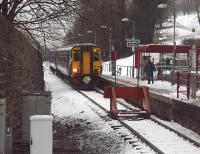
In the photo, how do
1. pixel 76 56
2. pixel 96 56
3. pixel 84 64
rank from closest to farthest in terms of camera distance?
pixel 76 56 < pixel 84 64 < pixel 96 56

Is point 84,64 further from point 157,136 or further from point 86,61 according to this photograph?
point 157,136

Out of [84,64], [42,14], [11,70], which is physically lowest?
[84,64]

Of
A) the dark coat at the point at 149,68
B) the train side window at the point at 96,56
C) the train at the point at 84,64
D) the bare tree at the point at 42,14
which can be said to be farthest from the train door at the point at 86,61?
the bare tree at the point at 42,14

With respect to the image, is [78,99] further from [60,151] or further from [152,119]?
[60,151]

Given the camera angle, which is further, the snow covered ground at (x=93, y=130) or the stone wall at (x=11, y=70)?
the snow covered ground at (x=93, y=130)

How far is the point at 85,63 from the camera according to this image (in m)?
37.1

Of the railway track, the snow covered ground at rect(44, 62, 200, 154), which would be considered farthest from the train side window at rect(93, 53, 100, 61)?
the railway track

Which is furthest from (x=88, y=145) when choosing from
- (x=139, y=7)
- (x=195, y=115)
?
(x=139, y=7)

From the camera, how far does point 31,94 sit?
455 inches

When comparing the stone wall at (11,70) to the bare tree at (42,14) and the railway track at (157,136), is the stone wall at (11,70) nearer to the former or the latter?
the bare tree at (42,14)

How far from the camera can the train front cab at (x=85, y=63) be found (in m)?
36.6

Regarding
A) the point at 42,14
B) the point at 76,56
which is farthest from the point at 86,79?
the point at 42,14

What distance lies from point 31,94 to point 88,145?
8.23 ft

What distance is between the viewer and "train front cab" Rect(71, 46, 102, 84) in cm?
3656
